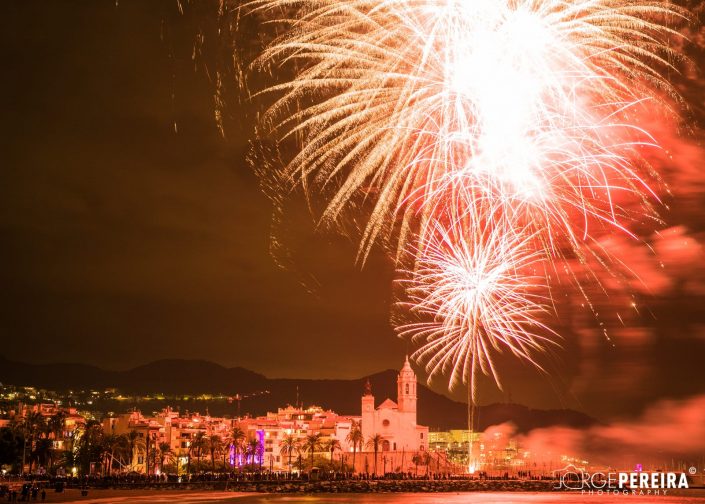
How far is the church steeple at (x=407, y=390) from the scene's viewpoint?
136 m

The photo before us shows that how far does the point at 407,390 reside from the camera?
138 meters

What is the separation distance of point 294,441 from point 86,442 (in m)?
34.8

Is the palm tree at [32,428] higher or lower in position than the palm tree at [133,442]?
higher

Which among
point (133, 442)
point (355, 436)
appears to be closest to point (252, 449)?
point (355, 436)

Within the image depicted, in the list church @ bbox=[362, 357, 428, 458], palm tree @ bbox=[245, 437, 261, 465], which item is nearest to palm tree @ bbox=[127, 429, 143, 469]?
palm tree @ bbox=[245, 437, 261, 465]

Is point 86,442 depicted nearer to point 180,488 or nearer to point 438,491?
point 180,488

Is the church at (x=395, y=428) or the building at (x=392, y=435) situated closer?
the building at (x=392, y=435)

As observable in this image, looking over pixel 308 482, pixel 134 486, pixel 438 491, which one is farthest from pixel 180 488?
pixel 438 491

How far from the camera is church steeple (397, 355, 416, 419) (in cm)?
13575

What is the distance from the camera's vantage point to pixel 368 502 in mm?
65438

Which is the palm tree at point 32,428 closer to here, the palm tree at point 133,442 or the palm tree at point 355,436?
the palm tree at point 133,442

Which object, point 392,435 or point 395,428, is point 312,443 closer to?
point 392,435

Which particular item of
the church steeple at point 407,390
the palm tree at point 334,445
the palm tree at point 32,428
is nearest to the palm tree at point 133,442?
the palm tree at point 32,428

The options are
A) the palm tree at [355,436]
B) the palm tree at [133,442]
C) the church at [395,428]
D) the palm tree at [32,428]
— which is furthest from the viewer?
the church at [395,428]
